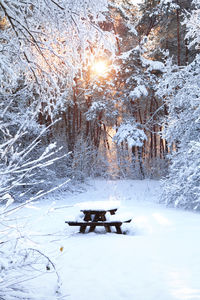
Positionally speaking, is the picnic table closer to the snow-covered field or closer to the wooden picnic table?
the wooden picnic table

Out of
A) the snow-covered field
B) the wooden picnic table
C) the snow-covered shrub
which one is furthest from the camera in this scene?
the snow-covered shrub

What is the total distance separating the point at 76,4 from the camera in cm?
424

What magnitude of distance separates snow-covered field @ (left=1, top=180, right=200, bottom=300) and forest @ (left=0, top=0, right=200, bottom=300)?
2.28 feet

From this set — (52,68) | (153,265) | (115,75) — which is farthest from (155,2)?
(153,265)

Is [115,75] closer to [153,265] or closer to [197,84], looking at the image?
[197,84]

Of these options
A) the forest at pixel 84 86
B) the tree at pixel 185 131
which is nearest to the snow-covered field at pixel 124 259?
the forest at pixel 84 86

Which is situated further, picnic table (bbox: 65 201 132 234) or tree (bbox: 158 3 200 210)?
tree (bbox: 158 3 200 210)

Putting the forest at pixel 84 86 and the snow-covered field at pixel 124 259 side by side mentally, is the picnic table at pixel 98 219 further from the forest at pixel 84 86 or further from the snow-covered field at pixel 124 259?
the forest at pixel 84 86

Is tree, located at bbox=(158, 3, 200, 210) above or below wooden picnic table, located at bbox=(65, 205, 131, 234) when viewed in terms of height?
above

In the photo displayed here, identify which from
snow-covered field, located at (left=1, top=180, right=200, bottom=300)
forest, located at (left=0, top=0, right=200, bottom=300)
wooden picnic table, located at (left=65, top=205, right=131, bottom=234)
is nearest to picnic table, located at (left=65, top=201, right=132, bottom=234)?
wooden picnic table, located at (left=65, top=205, right=131, bottom=234)

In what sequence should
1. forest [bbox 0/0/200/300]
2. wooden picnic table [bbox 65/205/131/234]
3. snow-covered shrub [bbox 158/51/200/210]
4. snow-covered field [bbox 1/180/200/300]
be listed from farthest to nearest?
snow-covered shrub [bbox 158/51/200/210]
wooden picnic table [bbox 65/205/131/234]
forest [bbox 0/0/200/300]
snow-covered field [bbox 1/180/200/300]

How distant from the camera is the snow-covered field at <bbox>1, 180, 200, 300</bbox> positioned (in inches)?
130

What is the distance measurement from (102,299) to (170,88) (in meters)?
8.24

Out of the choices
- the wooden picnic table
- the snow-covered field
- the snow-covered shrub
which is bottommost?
the snow-covered field
